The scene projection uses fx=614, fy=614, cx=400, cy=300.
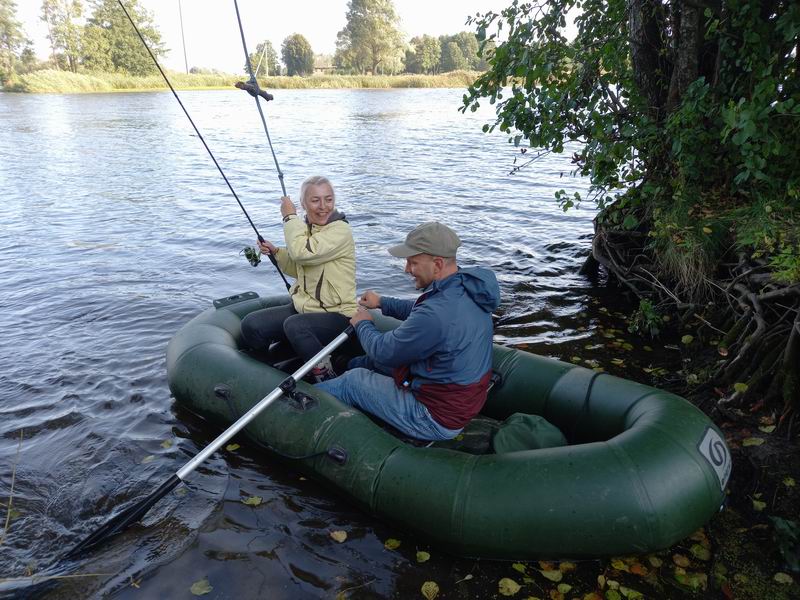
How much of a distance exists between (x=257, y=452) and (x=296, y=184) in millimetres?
11398

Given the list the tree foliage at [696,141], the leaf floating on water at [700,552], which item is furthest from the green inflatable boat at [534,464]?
the tree foliage at [696,141]

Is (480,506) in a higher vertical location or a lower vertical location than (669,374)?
higher

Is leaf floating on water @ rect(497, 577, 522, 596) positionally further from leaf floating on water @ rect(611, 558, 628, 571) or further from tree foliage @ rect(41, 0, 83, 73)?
tree foliage @ rect(41, 0, 83, 73)

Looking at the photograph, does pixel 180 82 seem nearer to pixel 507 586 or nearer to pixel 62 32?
pixel 62 32

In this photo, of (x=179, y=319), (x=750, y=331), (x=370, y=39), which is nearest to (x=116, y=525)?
(x=179, y=319)

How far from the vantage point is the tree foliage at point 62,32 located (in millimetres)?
62906

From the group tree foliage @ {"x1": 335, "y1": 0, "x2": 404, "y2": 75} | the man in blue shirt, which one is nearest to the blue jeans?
the man in blue shirt

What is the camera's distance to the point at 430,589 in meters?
3.34

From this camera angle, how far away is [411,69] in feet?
306

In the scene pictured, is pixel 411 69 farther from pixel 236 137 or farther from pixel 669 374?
pixel 669 374

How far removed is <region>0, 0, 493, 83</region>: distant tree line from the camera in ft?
201

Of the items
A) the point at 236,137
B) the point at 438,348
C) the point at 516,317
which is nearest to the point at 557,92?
the point at 516,317

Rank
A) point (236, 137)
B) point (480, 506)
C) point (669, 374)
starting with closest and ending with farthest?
point (480, 506) → point (669, 374) → point (236, 137)

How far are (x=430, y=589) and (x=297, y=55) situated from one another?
98470 mm
